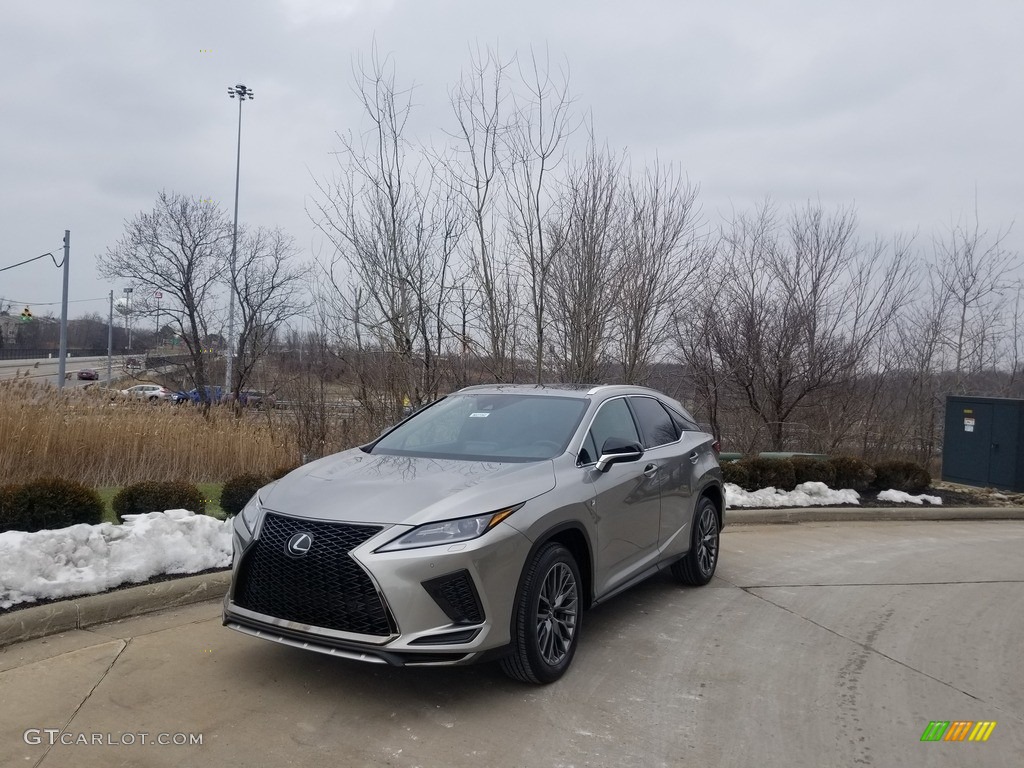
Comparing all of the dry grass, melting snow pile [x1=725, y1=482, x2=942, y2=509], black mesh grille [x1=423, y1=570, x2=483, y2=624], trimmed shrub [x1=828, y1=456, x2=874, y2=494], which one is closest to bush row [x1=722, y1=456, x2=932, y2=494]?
trimmed shrub [x1=828, y1=456, x2=874, y2=494]

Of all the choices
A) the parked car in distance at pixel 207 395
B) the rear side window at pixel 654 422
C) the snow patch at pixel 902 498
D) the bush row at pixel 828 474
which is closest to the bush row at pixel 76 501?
the rear side window at pixel 654 422

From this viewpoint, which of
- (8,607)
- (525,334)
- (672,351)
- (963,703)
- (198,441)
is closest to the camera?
(963,703)

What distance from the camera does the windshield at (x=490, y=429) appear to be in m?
5.34

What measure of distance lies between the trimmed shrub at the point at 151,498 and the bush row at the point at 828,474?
7.05 m

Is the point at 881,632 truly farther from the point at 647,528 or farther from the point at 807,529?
the point at 807,529

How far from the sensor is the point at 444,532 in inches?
164

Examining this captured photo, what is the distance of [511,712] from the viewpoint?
4.28 metres

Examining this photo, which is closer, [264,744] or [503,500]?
[264,744]

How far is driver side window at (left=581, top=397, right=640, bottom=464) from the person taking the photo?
5480mm

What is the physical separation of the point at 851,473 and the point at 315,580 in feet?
32.7

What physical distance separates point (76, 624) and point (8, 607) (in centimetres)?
40

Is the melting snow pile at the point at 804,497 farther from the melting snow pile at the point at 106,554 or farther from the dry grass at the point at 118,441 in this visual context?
the melting snow pile at the point at 106,554

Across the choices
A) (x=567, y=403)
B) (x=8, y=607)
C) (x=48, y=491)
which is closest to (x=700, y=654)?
(x=567, y=403)

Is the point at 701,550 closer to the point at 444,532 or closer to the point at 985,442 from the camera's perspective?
the point at 444,532
